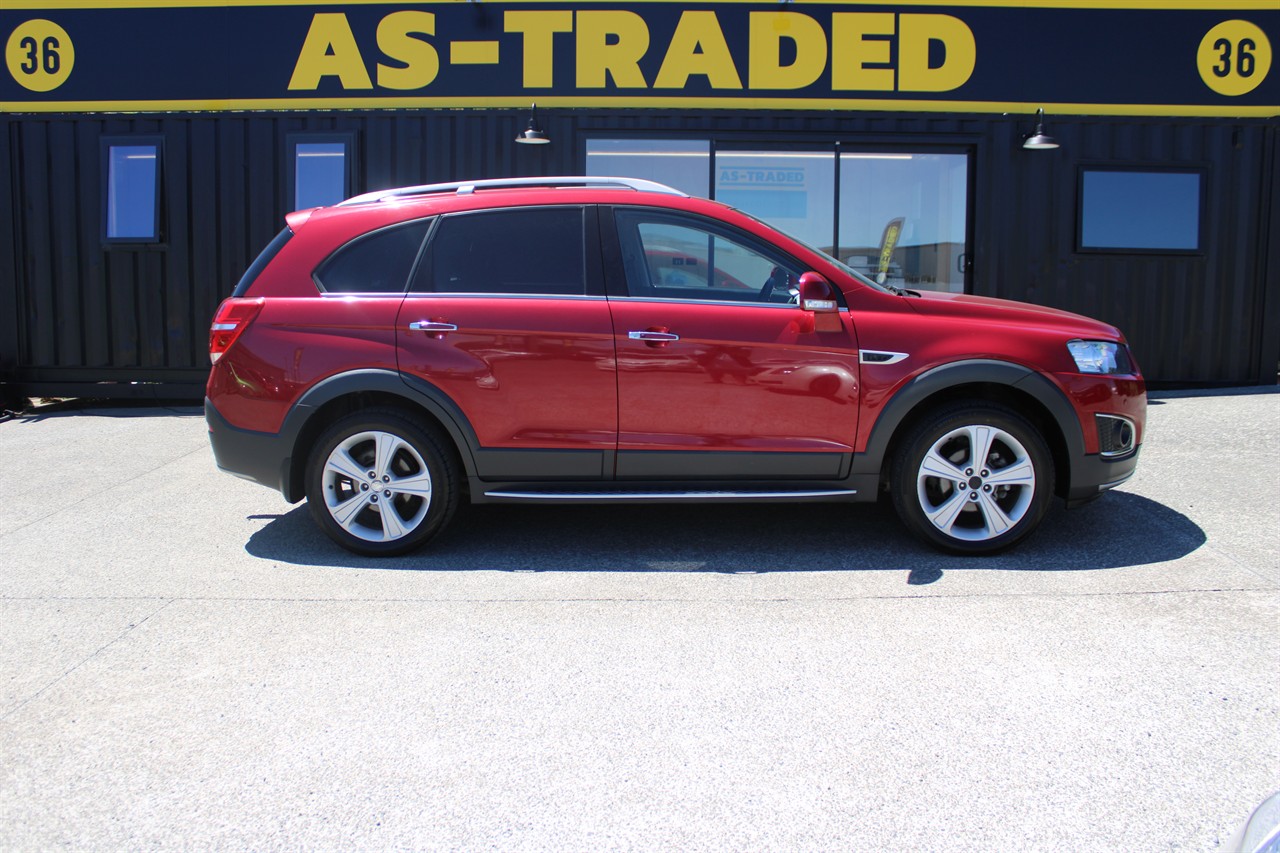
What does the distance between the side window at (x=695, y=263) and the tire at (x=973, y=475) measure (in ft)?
3.17

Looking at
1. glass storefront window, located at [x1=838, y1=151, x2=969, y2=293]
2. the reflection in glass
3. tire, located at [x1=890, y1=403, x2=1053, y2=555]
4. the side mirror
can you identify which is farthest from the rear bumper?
glass storefront window, located at [x1=838, y1=151, x2=969, y2=293]

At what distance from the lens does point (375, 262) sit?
4.86 m

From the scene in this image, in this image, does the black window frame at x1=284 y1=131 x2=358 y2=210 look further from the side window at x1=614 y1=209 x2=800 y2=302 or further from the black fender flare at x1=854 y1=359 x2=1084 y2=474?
the black fender flare at x1=854 y1=359 x2=1084 y2=474

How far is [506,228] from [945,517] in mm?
2493

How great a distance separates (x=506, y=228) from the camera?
490 centimetres

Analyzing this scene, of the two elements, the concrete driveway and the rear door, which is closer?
the concrete driveway

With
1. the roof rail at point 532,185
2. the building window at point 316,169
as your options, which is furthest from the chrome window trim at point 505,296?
the building window at point 316,169

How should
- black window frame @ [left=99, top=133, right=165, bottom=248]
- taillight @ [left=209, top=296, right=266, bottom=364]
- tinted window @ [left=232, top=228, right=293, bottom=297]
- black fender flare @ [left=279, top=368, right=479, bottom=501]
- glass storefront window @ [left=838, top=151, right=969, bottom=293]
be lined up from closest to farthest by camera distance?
black fender flare @ [left=279, top=368, right=479, bottom=501]
taillight @ [left=209, top=296, right=266, bottom=364]
tinted window @ [left=232, top=228, right=293, bottom=297]
black window frame @ [left=99, top=133, right=165, bottom=248]
glass storefront window @ [left=838, top=151, right=969, bottom=293]

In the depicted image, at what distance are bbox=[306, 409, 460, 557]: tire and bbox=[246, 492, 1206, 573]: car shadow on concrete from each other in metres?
0.16

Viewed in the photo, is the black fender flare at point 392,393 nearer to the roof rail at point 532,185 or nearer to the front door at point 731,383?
the front door at point 731,383

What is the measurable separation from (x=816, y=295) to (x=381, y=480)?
2202 millimetres

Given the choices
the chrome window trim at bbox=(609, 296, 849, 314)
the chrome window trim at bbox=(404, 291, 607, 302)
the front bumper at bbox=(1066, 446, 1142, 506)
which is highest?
the chrome window trim at bbox=(404, 291, 607, 302)

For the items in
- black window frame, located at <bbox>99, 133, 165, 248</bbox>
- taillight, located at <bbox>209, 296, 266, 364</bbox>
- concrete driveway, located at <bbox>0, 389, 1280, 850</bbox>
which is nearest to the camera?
concrete driveway, located at <bbox>0, 389, 1280, 850</bbox>

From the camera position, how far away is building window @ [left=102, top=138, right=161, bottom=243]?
977cm
